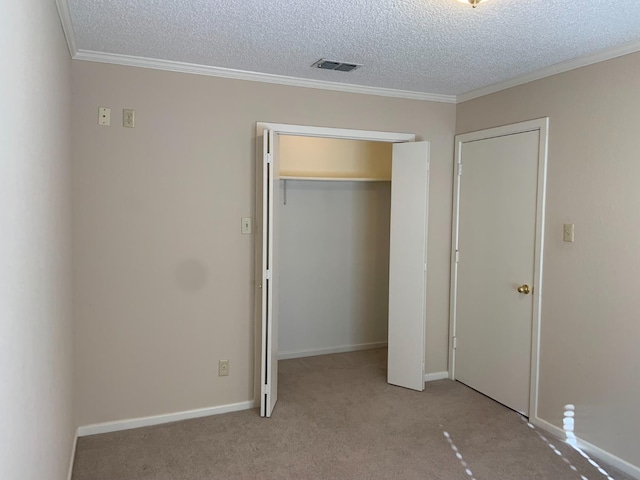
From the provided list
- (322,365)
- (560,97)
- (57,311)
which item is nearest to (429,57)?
(560,97)

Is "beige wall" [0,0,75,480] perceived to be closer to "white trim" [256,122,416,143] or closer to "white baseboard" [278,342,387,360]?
"white trim" [256,122,416,143]

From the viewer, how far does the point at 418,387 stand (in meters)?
3.91

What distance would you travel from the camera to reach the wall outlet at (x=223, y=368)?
3445 millimetres

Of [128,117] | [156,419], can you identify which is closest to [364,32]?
[128,117]

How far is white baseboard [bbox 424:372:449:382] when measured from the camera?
414 cm

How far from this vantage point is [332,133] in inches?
145

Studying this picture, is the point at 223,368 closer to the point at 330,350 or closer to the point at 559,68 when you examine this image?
the point at 330,350

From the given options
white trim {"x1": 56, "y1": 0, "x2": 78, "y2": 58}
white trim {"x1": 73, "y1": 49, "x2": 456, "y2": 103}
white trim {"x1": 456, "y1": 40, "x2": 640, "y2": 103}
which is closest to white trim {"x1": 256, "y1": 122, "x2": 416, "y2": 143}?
white trim {"x1": 73, "y1": 49, "x2": 456, "y2": 103}

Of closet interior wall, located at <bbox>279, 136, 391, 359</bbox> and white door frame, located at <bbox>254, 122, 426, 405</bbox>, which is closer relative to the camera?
white door frame, located at <bbox>254, 122, 426, 405</bbox>

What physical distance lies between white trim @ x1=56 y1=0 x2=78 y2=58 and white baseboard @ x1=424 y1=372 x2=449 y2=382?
3.47 m

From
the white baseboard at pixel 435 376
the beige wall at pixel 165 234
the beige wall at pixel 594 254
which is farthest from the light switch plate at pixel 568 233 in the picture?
the beige wall at pixel 165 234

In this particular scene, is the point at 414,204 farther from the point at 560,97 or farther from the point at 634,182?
the point at 634,182

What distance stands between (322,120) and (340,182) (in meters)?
1.23

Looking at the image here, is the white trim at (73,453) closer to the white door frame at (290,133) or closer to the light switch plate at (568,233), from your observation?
the white door frame at (290,133)
